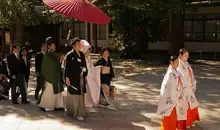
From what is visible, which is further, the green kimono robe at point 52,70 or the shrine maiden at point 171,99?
the green kimono robe at point 52,70

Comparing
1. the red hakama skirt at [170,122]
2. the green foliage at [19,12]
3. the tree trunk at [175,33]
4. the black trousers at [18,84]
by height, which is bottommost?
the red hakama skirt at [170,122]

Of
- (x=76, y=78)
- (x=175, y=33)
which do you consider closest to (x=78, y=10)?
(x=76, y=78)

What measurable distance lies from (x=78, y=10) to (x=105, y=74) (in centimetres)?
197

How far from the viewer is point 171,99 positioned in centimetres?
593

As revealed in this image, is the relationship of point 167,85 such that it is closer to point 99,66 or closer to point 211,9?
point 99,66

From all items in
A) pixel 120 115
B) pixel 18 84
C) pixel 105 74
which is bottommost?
pixel 120 115

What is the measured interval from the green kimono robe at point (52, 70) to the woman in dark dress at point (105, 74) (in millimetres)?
1024

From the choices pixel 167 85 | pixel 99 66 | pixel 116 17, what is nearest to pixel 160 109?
pixel 167 85

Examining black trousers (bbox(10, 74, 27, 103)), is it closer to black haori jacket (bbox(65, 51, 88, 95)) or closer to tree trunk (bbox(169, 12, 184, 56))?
black haori jacket (bbox(65, 51, 88, 95))

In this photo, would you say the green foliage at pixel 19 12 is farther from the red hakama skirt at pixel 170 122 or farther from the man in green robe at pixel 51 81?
the red hakama skirt at pixel 170 122

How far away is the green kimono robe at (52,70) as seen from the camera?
761 cm

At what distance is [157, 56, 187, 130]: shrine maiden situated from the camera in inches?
233

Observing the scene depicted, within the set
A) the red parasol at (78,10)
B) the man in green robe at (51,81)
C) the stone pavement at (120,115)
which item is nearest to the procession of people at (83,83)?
the man in green robe at (51,81)

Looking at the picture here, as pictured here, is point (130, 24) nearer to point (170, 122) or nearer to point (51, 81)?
point (51, 81)
